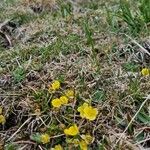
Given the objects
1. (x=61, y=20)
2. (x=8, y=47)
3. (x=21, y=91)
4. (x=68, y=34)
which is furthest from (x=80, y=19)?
(x=21, y=91)

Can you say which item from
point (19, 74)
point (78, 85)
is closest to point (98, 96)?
point (78, 85)

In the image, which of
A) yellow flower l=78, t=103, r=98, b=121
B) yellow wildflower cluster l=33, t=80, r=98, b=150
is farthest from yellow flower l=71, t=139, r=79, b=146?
yellow flower l=78, t=103, r=98, b=121

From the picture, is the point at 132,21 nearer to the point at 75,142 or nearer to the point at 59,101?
the point at 59,101

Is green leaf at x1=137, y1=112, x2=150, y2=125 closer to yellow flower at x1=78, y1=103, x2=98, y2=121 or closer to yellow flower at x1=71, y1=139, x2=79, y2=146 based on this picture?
yellow flower at x1=78, y1=103, x2=98, y2=121

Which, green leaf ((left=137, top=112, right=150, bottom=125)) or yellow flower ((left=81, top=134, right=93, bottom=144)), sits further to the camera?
green leaf ((left=137, top=112, right=150, bottom=125))

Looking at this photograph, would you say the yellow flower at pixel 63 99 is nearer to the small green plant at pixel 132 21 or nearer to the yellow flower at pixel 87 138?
the yellow flower at pixel 87 138

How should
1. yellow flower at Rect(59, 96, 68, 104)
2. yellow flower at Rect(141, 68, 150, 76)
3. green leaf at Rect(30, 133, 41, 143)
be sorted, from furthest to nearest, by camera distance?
yellow flower at Rect(141, 68, 150, 76) < yellow flower at Rect(59, 96, 68, 104) < green leaf at Rect(30, 133, 41, 143)

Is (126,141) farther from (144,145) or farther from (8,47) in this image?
(8,47)

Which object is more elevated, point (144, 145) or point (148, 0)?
point (148, 0)

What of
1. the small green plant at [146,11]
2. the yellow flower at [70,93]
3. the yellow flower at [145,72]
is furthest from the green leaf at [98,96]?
the small green plant at [146,11]
